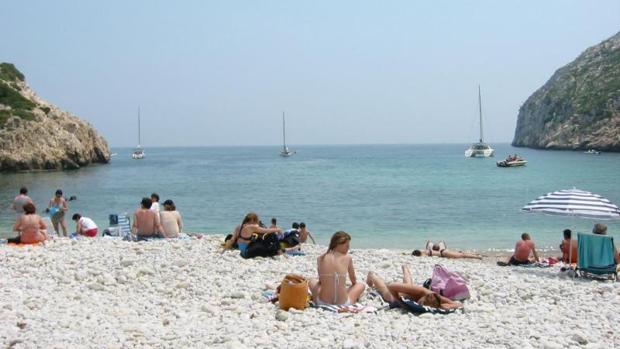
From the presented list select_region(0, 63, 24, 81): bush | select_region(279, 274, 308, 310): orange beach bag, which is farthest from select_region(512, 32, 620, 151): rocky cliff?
select_region(279, 274, 308, 310): orange beach bag

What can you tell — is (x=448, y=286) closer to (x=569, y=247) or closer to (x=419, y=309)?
(x=419, y=309)

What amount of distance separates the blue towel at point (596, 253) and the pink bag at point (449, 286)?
12.2ft

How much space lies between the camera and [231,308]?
948 cm

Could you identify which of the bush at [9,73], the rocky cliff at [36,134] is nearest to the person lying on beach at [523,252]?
the rocky cliff at [36,134]

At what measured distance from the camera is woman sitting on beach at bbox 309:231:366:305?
9305 mm

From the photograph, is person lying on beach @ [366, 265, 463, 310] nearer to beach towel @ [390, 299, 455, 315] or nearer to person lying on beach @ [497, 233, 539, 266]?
beach towel @ [390, 299, 455, 315]

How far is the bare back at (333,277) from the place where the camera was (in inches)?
366

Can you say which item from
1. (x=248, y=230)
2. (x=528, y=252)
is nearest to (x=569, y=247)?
(x=528, y=252)

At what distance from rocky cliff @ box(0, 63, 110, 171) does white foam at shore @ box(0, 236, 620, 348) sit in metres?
60.9

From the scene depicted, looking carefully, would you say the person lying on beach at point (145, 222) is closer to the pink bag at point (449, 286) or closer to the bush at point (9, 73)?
the pink bag at point (449, 286)

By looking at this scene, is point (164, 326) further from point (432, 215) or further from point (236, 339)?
point (432, 215)

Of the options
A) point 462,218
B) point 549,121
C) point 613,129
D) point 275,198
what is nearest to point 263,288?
point 462,218

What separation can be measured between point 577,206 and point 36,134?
69.2 meters

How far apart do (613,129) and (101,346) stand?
115297 mm
